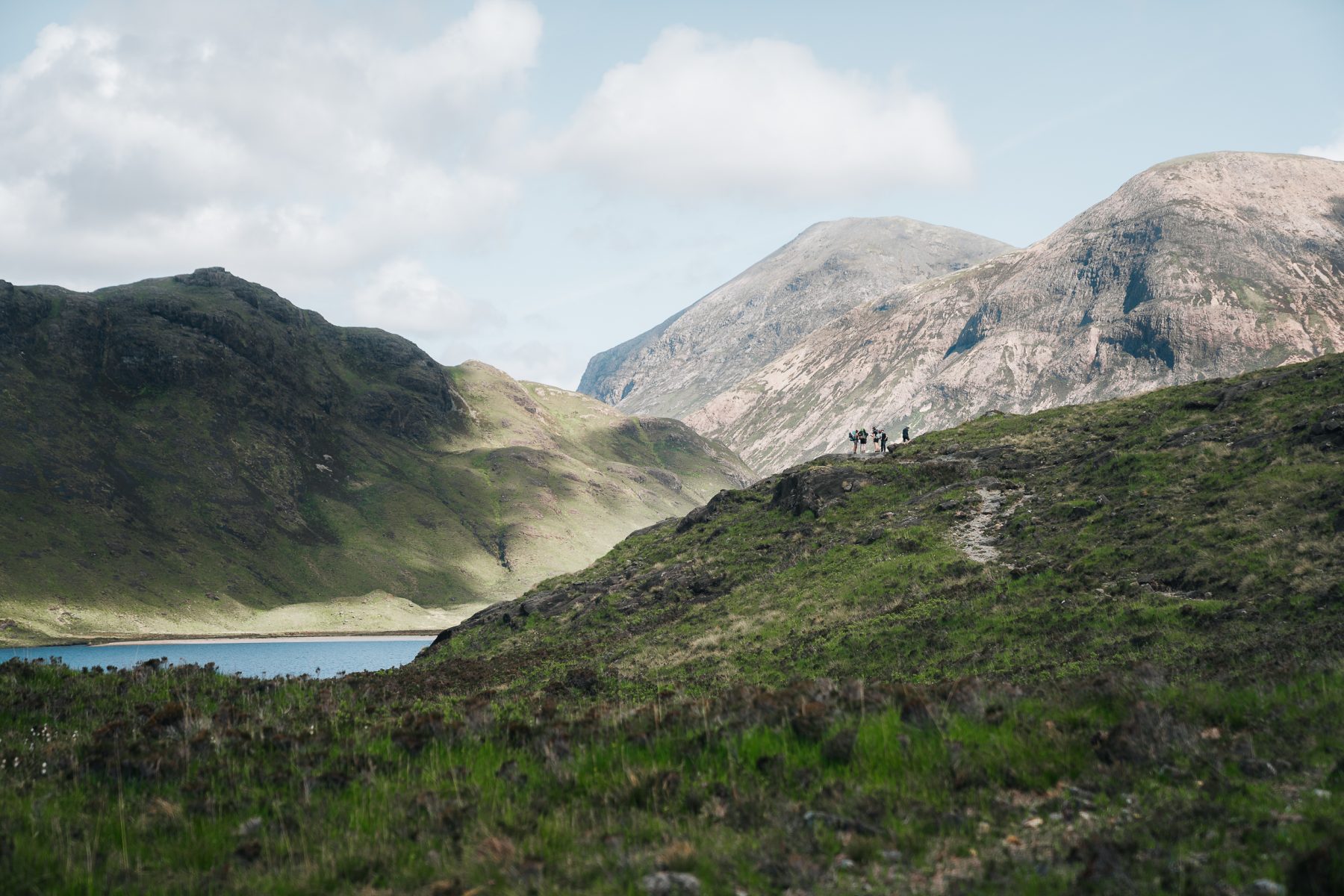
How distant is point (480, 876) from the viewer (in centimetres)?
828

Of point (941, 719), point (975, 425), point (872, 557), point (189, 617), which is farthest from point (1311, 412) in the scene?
point (189, 617)

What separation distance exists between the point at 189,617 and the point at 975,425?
598 ft

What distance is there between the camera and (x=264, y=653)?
472ft

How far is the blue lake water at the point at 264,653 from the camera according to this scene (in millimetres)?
110125

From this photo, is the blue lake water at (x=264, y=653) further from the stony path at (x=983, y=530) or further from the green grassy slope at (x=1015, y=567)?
the stony path at (x=983, y=530)

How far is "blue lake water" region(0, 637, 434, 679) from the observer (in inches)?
4336

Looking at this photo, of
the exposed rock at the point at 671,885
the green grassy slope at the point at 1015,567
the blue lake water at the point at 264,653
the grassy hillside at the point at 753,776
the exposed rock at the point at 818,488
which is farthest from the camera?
the blue lake water at the point at 264,653

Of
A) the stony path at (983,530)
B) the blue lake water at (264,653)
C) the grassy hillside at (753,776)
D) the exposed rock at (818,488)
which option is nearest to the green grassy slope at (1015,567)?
the exposed rock at (818,488)

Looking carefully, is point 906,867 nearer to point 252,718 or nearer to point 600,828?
point 600,828

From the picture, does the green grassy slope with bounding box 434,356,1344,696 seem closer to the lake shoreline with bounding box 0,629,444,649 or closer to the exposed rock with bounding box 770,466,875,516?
the exposed rock with bounding box 770,466,875,516

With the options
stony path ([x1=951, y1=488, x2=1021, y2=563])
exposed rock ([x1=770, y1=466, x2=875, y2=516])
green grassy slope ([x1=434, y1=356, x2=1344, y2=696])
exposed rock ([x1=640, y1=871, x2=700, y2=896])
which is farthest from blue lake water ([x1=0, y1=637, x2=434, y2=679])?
exposed rock ([x1=640, y1=871, x2=700, y2=896])

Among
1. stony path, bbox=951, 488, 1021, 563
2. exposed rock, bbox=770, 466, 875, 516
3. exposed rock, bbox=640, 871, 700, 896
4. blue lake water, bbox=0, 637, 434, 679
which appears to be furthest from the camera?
blue lake water, bbox=0, 637, 434, 679

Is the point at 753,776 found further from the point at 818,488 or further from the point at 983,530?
the point at 818,488

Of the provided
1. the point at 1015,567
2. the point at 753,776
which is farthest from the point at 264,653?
the point at 753,776
